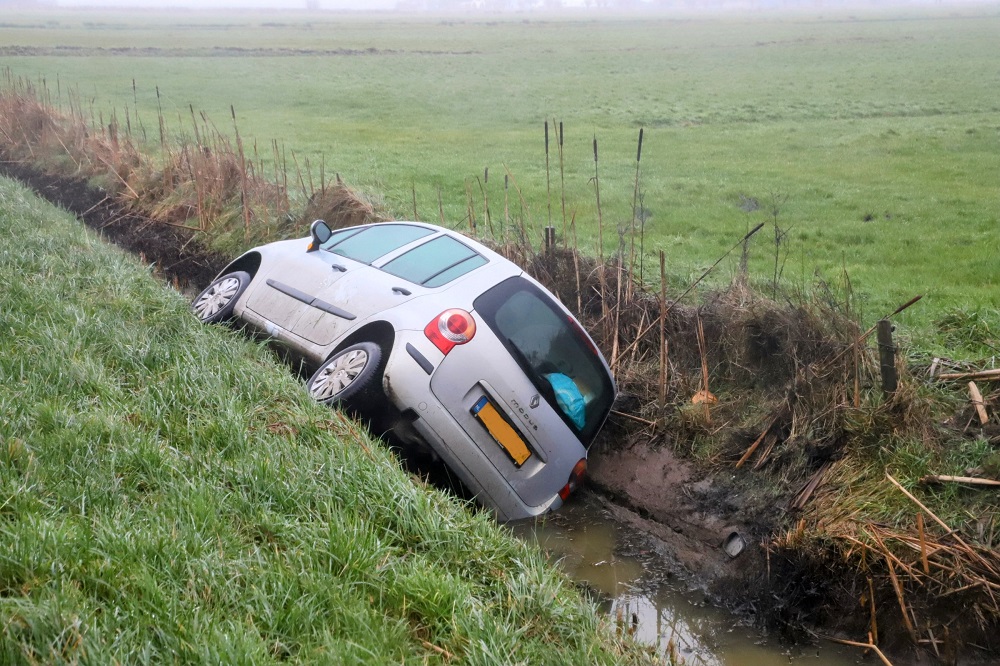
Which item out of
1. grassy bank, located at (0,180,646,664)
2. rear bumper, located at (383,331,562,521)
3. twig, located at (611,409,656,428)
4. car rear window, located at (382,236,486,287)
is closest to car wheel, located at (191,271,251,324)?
car rear window, located at (382,236,486,287)

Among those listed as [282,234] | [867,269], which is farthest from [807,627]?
[282,234]

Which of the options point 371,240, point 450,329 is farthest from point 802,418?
point 371,240

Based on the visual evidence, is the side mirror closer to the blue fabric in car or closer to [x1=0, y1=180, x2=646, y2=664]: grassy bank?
[x1=0, y1=180, x2=646, y2=664]: grassy bank

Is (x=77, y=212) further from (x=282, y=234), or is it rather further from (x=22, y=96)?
(x=22, y=96)

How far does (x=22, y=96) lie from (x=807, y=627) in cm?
2062

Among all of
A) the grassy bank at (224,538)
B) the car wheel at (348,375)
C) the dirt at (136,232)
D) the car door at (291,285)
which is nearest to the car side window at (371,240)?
the car door at (291,285)

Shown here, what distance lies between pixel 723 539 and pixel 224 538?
13.3ft

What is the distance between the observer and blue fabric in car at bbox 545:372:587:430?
6434 millimetres

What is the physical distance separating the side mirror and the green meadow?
8.31ft

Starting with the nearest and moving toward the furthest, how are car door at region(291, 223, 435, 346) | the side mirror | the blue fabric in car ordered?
the blue fabric in car < car door at region(291, 223, 435, 346) < the side mirror

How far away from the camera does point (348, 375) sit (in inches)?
251

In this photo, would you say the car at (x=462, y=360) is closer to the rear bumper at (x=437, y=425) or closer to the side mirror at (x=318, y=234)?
the rear bumper at (x=437, y=425)

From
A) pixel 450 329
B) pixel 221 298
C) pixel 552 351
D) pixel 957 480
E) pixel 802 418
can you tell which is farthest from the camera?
pixel 221 298

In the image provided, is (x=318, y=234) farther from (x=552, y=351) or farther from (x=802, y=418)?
(x=802, y=418)
